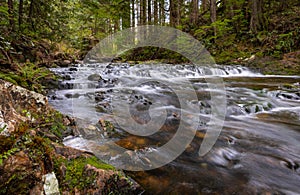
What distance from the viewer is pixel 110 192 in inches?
65.0

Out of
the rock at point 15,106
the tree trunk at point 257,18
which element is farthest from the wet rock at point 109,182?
the tree trunk at point 257,18

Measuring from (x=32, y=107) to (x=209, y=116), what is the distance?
311 centimetres

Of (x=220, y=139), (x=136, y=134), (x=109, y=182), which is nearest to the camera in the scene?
(x=109, y=182)

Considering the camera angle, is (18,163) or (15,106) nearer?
(18,163)

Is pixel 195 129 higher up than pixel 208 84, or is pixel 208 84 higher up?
pixel 208 84

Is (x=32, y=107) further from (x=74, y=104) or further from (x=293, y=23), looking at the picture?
(x=293, y=23)

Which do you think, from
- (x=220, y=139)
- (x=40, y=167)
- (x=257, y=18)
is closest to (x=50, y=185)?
(x=40, y=167)

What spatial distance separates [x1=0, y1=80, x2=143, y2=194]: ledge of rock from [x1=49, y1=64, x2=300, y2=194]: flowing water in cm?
46

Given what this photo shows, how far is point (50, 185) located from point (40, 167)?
0.46 ft

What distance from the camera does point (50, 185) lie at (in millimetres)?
1388

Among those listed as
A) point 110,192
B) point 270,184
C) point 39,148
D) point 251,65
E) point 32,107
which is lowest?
point 270,184

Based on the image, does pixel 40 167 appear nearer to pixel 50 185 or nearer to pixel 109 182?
pixel 50 185

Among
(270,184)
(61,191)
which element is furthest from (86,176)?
(270,184)

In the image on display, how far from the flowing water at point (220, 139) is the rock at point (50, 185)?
0.84 meters
